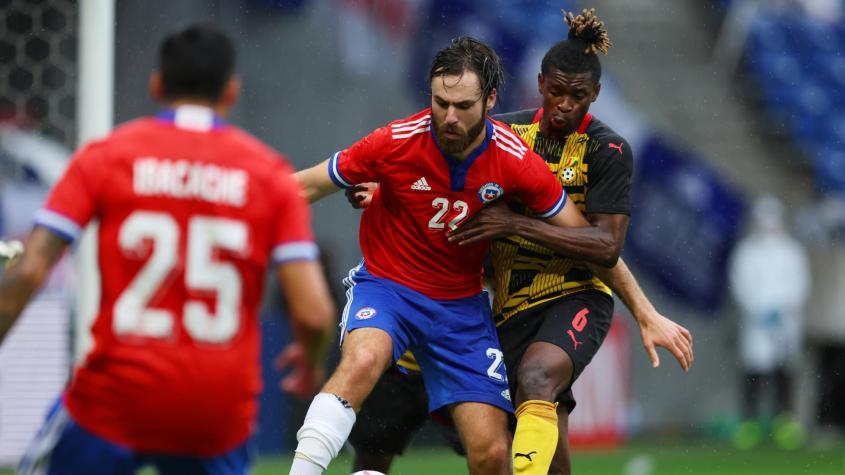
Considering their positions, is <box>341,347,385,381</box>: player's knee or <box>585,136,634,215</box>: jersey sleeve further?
<box>585,136,634,215</box>: jersey sleeve

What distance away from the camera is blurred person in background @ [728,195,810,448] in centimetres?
1362

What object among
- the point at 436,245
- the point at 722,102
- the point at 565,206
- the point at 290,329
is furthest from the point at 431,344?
the point at 722,102

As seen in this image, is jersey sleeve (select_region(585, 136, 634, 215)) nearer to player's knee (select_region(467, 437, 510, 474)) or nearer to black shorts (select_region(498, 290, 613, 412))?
black shorts (select_region(498, 290, 613, 412))

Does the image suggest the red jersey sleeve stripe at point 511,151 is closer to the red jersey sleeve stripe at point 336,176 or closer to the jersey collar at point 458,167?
the jersey collar at point 458,167

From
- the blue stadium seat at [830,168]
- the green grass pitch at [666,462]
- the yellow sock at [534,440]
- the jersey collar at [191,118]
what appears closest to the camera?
the jersey collar at [191,118]

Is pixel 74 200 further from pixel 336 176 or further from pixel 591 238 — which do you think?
pixel 591 238

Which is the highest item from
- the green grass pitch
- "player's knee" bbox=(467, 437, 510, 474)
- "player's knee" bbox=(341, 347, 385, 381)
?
"player's knee" bbox=(341, 347, 385, 381)

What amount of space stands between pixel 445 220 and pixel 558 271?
651 millimetres

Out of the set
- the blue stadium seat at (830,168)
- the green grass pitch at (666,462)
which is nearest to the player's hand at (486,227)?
the green grass pitch at (666,462)

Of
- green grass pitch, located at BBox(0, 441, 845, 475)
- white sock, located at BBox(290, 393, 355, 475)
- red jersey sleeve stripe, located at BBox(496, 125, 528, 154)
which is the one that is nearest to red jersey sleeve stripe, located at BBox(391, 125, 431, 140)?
red jersey sleeve stripe, located at BBox(496, 125, 528, 154)

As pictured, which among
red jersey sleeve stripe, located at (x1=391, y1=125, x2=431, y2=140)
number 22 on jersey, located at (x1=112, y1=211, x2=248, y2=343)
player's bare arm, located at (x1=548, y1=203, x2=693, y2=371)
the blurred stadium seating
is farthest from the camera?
the blurred stadium seating

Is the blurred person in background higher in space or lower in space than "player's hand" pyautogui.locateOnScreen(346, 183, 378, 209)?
lower

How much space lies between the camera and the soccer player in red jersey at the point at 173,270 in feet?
11.9

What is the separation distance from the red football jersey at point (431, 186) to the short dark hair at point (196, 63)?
1.93 metres
